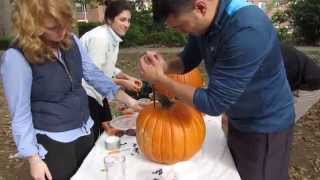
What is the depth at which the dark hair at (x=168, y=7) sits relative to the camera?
144cm

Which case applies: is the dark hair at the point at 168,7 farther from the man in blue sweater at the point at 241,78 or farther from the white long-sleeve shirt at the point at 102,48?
the white long-sleeve shirt at the point at 102,48

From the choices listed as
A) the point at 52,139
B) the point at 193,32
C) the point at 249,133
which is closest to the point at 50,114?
the point at 52,139

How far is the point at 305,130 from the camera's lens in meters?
4.39

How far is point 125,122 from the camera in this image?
2.35 meters

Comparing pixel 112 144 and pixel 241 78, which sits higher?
pixel 241 78

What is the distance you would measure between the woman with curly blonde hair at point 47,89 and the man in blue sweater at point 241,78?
0.41 m

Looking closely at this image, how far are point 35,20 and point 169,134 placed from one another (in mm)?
723

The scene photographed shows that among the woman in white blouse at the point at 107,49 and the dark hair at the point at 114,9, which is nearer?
the woman in white blouse at the point at 107,49

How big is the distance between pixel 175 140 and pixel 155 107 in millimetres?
→ 185

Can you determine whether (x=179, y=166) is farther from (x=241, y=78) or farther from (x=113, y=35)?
(x=113, y=35)

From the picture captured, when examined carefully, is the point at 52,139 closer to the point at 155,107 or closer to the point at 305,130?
the point at 155,107

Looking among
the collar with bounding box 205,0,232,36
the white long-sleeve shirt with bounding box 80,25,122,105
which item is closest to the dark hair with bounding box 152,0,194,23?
the collar with bounding box 205,0,232,36

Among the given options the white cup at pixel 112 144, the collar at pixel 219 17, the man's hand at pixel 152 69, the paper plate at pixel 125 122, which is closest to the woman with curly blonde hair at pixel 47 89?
the white cup at pixel 112 144

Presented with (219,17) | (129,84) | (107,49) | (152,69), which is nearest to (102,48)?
(107,49)
